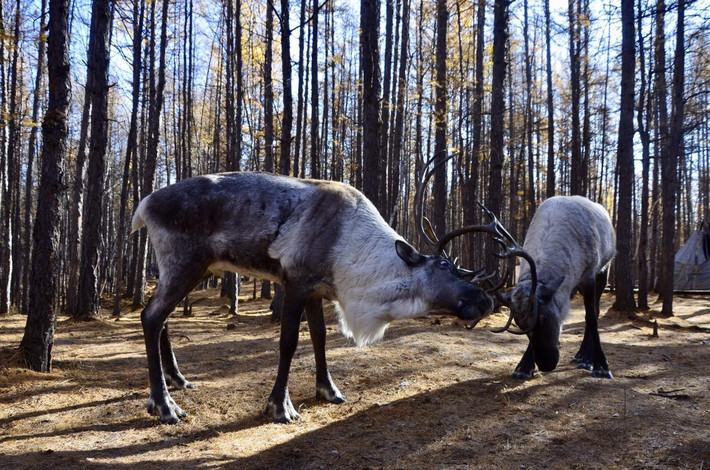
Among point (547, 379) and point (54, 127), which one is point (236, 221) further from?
point (547, 379)

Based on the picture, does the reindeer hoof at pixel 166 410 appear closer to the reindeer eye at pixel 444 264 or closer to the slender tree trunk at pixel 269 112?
the reindeer eye at pixel 444 264

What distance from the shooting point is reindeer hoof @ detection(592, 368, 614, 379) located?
19.7 ft

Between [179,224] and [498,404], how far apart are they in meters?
3.59

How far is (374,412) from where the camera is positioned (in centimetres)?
460

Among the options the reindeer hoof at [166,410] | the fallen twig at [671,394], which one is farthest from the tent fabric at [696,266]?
the reindeer hoof at [166,410]

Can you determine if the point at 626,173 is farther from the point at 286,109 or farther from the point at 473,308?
→ the point at 473,308

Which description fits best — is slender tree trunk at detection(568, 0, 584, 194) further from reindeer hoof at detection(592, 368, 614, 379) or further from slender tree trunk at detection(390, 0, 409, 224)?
reindeer hoof at detection(592, 368, 614, 379)

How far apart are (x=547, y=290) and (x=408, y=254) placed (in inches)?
76.7

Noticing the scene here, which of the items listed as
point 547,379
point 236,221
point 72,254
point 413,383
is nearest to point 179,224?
point 236,221

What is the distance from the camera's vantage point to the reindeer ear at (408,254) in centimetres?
430

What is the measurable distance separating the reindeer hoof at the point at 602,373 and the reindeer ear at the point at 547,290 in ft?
5.02

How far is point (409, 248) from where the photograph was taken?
4281 mm

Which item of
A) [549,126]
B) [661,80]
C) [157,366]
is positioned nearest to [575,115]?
[549,126]

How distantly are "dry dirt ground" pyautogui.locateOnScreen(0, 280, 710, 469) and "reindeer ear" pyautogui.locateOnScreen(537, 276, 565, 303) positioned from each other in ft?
3.32
